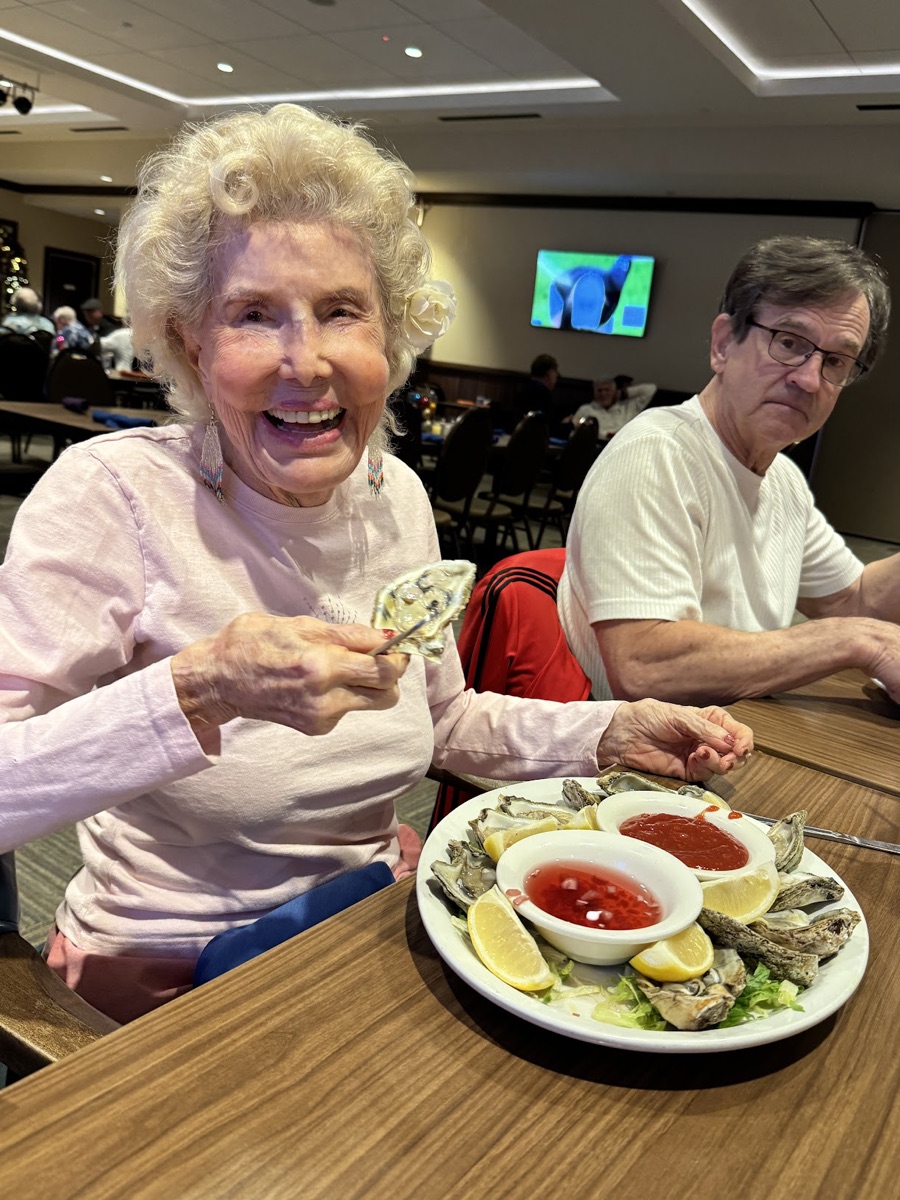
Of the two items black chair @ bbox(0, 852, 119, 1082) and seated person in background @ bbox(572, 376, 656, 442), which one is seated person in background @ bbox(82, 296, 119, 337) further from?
black chair @ bbox(0, 852, 119, 1082)

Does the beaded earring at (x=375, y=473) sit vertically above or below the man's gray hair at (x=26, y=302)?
below

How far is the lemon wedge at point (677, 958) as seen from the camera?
73cm

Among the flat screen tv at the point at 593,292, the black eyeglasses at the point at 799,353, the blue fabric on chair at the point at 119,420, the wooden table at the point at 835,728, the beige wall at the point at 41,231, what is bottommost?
the wooden table at the point at 835,728

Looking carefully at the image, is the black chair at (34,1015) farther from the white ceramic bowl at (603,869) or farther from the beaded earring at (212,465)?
the beaded earring at (212,465)

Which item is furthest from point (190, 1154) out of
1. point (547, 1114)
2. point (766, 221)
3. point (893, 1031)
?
point (766, 221)

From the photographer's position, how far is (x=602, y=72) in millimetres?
7199

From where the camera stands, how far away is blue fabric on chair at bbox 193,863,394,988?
0.99 metres

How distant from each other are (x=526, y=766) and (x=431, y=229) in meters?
12.2

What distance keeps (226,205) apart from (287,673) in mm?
609

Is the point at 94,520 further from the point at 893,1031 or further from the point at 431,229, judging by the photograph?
the point at 431,229

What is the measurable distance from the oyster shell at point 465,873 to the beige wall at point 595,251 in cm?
1009

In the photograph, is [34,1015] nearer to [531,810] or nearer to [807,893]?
[531,810]

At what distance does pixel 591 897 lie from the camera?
32.5 inches

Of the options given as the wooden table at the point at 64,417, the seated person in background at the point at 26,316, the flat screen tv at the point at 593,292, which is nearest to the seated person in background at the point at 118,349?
the seated person in background at the point at 26,316
